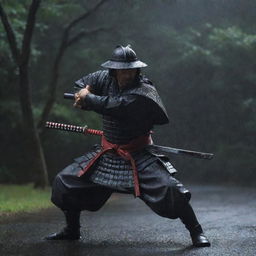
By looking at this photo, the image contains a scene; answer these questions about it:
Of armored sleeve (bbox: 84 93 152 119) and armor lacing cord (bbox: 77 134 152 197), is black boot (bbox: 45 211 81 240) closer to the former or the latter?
armor lacing cord (bbox: 77 134 152 197)

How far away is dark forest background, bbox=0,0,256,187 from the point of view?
17141 mm

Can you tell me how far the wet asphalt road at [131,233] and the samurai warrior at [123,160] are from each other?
0.99ft

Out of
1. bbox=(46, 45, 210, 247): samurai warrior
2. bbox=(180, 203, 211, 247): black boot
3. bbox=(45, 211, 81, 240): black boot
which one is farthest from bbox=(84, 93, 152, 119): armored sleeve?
bbox=(45, 211, 81, 240): black boot

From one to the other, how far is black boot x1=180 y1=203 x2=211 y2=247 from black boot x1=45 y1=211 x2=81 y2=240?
1.07m

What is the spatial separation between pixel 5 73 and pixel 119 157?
9775mm

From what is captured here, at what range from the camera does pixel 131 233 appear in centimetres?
681

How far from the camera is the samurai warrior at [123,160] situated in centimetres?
582

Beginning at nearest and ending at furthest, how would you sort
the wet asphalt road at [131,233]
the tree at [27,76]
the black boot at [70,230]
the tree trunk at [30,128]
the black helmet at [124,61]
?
the wet asphalt road at [131,233], the black helmet at [124,61], the black boot at [70,230], the tree at [27,76], the tree trunk at [30,128]

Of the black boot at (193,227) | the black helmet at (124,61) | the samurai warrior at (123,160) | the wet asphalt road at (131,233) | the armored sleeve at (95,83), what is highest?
the black helmet at (124,61)

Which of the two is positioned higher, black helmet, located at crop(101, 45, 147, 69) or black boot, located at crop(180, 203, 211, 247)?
black helmet, located at crop(101, 45, 147, 69)

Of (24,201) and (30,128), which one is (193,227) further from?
(30,128)

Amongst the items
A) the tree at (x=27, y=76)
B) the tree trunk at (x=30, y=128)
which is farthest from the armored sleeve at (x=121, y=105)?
→ the tree trunk at (x=30, y=128)

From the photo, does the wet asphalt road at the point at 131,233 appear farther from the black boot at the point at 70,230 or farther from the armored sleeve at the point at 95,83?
the armored sleeve at the point at 95,83

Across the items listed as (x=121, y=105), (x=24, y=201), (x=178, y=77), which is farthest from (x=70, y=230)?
(x=178, y=77)
